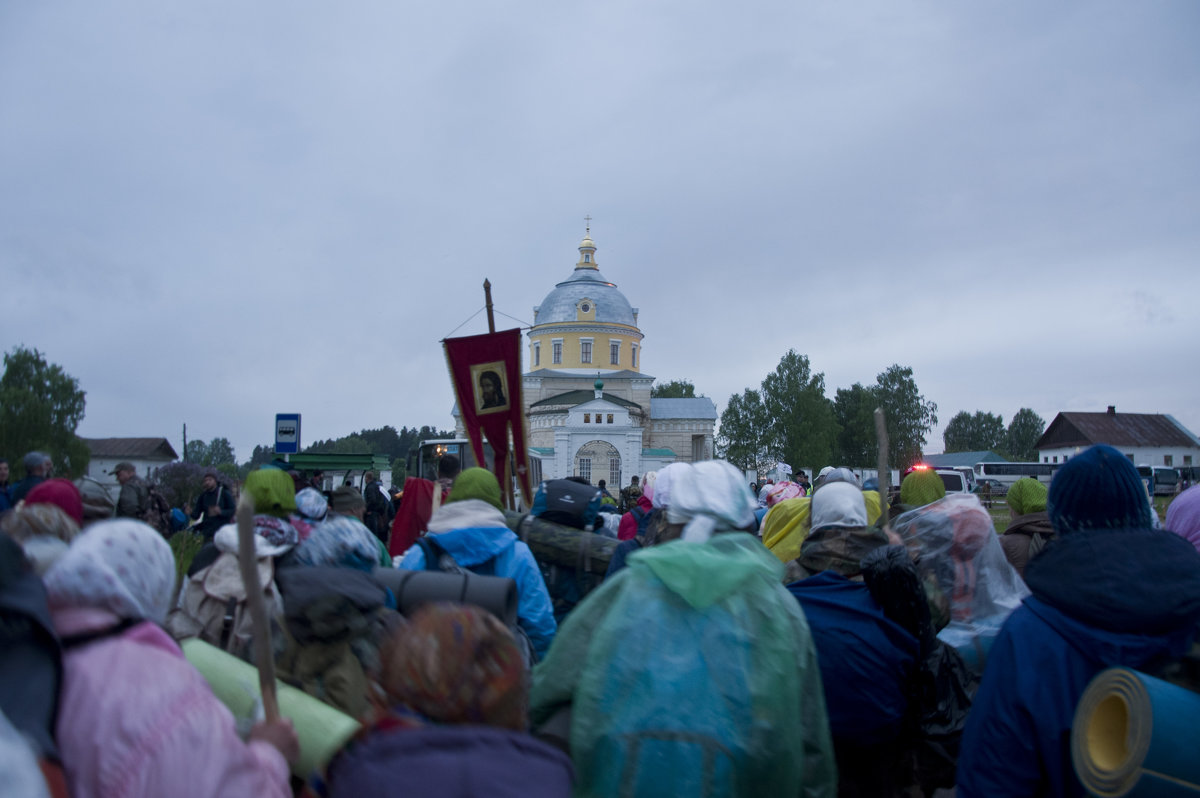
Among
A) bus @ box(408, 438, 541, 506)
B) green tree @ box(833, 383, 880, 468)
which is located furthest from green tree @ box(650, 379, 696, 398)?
bus @ box(408, 438, 541, 506)

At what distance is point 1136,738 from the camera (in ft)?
6.29

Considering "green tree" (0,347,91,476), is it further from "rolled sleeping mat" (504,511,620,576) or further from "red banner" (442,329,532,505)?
"rolled sleeping mat" (504,511,620,576)

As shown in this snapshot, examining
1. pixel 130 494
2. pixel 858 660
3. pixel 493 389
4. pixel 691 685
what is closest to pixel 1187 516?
pixel 858 660

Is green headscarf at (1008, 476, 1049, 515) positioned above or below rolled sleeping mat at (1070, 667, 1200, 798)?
above

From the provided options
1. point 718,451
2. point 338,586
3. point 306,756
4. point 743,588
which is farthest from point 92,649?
point 718,451

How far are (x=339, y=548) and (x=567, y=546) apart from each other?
1437 mm

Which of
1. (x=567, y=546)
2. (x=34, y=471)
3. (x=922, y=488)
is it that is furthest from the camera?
(x=34, y=471)

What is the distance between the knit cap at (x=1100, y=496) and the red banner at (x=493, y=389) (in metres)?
6.53

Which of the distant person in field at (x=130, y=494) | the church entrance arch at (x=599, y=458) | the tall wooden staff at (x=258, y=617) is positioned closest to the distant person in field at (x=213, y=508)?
the distant person in field at (x=130, y=494)

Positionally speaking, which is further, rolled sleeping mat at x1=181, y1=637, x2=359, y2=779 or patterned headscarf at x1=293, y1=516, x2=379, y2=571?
patterned headscarf at x1=293, y1=516, x2=379, y2=571

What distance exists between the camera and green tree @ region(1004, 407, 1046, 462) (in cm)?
10244

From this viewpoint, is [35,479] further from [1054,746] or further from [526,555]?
[1054,746]

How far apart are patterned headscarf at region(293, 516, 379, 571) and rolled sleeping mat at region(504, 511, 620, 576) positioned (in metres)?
1.24

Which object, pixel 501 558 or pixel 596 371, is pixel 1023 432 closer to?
pixel 596 371
